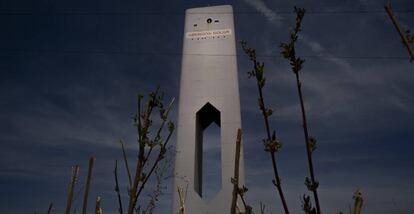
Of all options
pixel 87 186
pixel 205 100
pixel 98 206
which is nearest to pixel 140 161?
pixel 98 206

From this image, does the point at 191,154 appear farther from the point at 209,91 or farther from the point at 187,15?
the point at 187,15

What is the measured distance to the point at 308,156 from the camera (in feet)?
2.83

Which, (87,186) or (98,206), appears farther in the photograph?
(87,186)

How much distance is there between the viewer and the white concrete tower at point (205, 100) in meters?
10.6

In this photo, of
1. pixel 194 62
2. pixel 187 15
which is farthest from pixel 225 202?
pixel 187 15

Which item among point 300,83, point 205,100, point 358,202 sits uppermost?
point 205,100

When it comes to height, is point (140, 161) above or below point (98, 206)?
above

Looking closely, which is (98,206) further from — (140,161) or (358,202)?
(358,202)

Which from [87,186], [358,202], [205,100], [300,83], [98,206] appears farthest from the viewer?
[205,100]

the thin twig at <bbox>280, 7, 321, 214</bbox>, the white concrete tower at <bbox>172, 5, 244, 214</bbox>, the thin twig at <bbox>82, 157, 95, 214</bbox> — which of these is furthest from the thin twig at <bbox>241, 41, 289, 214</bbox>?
the white concrete tower at <bbox>172, 5, 244, 214</bbox>

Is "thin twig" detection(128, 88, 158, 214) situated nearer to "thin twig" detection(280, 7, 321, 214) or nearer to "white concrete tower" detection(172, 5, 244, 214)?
"thin twig" detection(280, 7, 321, 214)

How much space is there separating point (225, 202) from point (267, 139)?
9.74 m

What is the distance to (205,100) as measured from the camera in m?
12.1

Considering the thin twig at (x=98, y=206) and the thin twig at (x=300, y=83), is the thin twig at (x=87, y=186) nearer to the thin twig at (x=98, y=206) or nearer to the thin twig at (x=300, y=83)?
the thin twig at (x=98, y=206)
